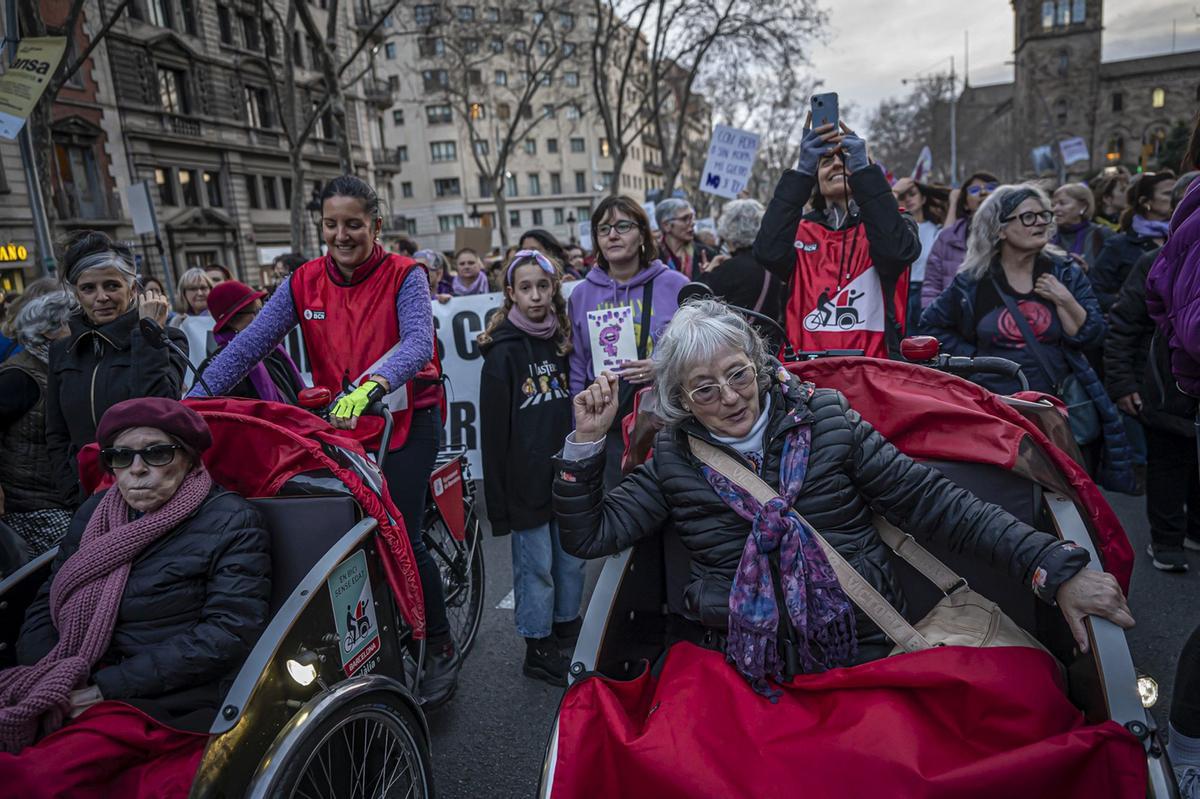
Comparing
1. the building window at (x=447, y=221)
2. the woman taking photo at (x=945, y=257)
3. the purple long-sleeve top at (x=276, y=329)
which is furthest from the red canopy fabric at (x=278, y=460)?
the building window at (x=447, y=221)

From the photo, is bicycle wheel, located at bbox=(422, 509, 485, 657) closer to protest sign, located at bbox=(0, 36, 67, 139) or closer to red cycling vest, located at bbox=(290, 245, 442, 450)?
red cycling vest, located at bbox=(290, 245, 442, 450)

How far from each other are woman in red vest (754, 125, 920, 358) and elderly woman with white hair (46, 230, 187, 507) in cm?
A: 274

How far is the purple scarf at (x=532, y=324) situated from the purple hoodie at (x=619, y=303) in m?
0.15

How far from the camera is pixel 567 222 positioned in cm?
6788

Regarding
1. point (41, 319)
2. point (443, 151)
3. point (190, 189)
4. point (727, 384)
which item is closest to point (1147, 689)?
point (727, 384)

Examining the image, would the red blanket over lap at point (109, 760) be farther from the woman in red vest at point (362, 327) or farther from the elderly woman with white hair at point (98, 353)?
the elderly woman with white hair at point (98, 353)

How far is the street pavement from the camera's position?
290cm

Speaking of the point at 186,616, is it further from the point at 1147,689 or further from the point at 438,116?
the point at 438,116

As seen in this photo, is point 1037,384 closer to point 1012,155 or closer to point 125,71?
point 125,71

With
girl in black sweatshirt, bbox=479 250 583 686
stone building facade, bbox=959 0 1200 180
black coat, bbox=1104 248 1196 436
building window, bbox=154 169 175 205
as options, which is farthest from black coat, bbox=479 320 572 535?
stone building facade, bbox=959 0 1200 180

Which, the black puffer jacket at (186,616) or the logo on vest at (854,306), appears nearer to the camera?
the black puffer jacket at (186,616)

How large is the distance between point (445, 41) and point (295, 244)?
761cm

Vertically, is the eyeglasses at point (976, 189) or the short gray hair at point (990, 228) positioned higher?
the eyeglasses at point (976, 189)

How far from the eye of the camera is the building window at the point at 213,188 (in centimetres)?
3145
